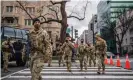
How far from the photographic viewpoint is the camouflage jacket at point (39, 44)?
729 cm

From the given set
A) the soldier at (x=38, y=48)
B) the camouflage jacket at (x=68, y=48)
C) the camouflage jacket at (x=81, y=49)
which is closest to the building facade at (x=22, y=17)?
the camouflage jacket at (x=81, y=49)

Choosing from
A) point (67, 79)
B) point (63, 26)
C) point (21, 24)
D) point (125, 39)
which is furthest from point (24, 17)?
point (67, 79)

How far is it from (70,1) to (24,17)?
1367 inches

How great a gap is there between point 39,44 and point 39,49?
123mm

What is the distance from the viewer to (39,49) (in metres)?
7.29

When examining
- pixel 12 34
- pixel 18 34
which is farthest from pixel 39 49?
pixel 18 34

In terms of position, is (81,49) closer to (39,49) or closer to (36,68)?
(39,49)

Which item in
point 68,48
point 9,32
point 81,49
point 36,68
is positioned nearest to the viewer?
point 36,68

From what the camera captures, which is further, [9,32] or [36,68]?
[9,32]

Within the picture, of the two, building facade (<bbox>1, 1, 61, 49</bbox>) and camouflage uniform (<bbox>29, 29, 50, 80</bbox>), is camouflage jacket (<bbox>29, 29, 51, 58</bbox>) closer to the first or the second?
camouflage uniform (<bbox>29, 29, 50, 80</bbox>)

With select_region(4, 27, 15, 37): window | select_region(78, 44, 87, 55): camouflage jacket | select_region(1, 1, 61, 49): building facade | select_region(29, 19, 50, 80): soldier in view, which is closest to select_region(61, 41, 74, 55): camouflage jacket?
select_region(78, 44, 87, 55): camouflage jacket

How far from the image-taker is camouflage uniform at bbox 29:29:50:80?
284 inches

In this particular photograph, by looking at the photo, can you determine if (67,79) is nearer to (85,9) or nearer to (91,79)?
(91,79)

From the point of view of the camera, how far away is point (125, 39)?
82.9 metres
